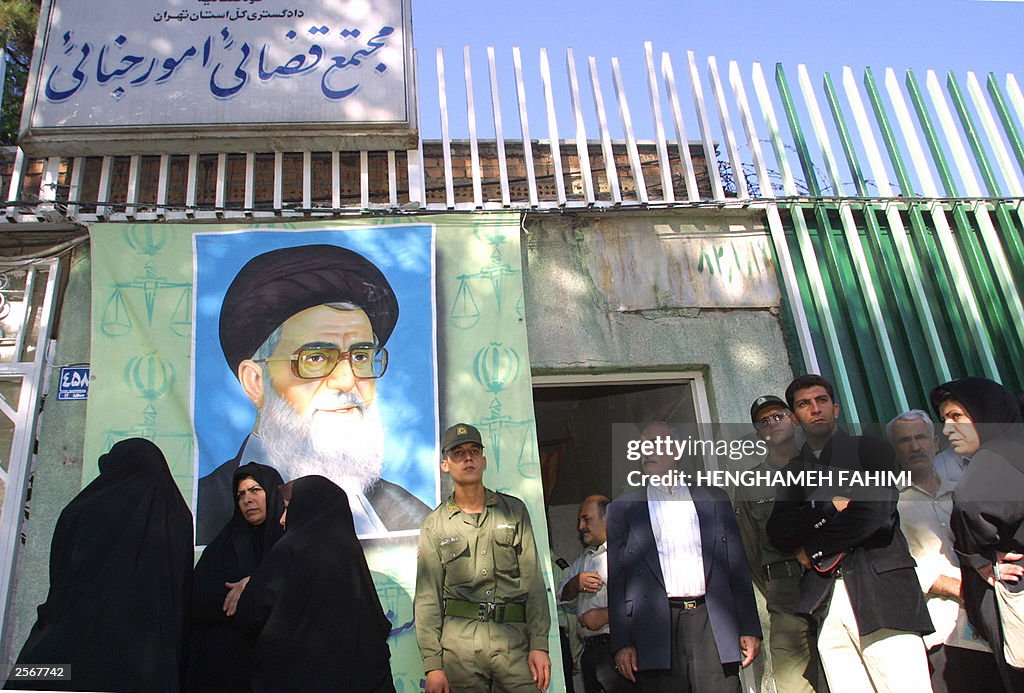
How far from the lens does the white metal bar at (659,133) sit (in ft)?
17.9

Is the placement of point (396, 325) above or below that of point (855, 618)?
above

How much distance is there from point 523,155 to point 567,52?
781 millimetres

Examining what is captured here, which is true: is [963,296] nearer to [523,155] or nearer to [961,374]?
[961,374]

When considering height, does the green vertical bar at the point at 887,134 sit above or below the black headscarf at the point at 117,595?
above

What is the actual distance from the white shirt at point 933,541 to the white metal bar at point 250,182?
3727 millimetres

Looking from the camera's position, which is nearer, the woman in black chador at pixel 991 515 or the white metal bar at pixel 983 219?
the woman in black chador at pixel 991 515

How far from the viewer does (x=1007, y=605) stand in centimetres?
343

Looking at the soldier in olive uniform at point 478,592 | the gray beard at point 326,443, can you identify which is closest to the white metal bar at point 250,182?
the gray beard at point 326,443

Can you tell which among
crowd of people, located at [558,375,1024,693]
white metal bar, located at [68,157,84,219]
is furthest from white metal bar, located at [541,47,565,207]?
white metal bar, located at [68,157,84,219]

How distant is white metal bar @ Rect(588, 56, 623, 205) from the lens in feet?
17.7

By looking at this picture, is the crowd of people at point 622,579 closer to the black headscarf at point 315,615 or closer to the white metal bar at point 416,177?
the black headscarf at point 315,615

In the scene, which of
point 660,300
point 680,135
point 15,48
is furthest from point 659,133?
point 15,48

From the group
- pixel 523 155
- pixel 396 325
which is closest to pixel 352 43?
pixel 523 155

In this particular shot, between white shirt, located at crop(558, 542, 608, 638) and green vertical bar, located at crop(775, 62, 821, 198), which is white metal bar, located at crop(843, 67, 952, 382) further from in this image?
white shirt, located at crop(558, 542, 608, 638)
